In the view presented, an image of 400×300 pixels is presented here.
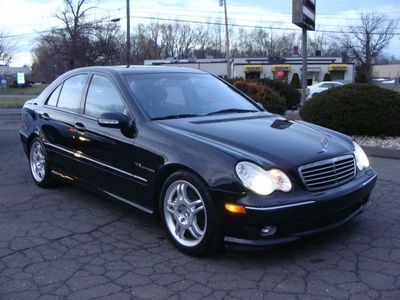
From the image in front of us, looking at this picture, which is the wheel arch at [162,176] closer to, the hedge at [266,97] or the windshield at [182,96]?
the windshield at [182,96]

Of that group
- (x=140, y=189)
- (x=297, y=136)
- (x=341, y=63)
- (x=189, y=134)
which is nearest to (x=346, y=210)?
(x=297, y=136)

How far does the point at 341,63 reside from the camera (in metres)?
67.2

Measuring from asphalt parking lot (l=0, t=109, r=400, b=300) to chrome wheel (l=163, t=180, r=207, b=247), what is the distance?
17 centimetres

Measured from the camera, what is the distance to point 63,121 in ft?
18.9

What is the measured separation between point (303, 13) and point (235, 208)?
346 inches

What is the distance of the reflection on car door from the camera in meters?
4.70

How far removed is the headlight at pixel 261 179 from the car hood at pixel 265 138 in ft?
0.22

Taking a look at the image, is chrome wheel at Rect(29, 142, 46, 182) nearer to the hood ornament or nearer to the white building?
the hood ornament

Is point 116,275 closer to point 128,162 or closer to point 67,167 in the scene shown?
point 128,162

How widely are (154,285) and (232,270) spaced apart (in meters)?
0.64

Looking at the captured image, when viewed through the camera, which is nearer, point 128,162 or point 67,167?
Answer: point 128,162

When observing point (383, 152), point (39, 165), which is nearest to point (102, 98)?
point (39, 165)

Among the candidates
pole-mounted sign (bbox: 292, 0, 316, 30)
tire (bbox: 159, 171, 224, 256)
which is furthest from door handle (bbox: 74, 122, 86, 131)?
pole-mounted sign (bbox: 292, 0, 316, 30)

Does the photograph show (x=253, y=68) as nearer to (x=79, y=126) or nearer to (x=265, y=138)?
(x=79, y=126)
